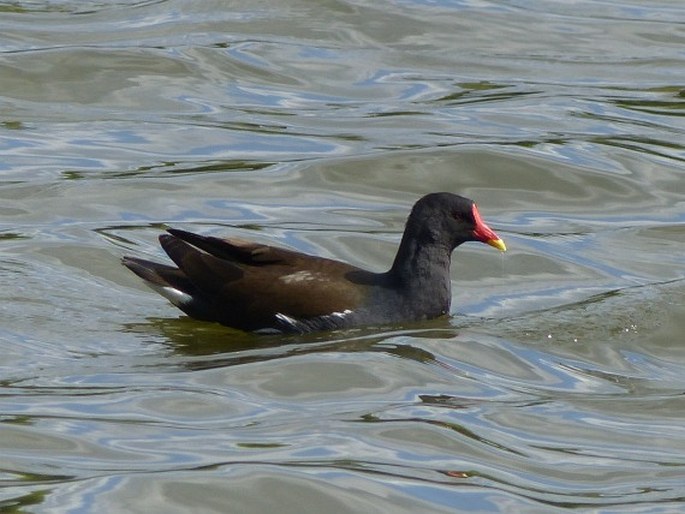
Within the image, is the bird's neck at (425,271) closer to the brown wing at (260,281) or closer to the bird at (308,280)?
the bird at (308,280)

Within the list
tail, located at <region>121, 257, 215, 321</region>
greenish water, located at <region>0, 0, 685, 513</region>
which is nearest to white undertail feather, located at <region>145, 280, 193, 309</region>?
tail, located at <region>121, 257, 215, 321</region>

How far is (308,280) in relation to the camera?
11047 mm

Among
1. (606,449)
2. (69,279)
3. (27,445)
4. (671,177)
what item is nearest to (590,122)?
(671,177)

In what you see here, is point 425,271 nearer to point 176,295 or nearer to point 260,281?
point 260,281

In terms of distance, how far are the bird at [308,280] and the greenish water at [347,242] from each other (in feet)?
0.40

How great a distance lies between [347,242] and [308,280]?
2.52 m

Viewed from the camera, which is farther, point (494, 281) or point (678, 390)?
point (494, 281)

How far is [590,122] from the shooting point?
16719 mm

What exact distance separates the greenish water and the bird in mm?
122

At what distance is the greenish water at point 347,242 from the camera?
8648mm

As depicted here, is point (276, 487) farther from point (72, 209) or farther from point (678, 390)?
point (72, 209)

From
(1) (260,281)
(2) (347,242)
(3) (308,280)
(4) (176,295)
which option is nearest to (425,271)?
(3) (308,280)

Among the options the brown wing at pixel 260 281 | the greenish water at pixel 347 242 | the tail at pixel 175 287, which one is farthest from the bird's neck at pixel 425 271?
the tail at pixel 175 287

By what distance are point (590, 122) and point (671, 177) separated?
1.57 metres
